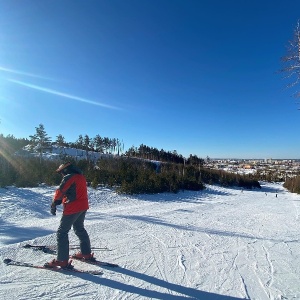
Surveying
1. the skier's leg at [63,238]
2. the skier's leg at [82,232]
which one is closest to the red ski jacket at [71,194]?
the skier's leg at [63,238]

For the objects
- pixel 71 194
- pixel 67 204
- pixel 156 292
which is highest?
pixel 71 194

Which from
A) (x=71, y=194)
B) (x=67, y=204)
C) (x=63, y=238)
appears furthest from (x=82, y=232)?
(x=71, y=194)

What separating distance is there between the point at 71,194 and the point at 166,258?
2426 millimetres

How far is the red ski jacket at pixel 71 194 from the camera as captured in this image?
461cm

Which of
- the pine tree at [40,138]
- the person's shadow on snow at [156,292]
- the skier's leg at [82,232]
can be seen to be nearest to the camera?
the person's shadow on snow at [156,292]

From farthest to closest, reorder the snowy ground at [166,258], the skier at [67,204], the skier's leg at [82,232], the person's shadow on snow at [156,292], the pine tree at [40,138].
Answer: the pine tree at [40,138], the skier's leg at [82,232], the skier at [67,204], the snowy ground at [166,258], the person's shadow on snow at [156,292]

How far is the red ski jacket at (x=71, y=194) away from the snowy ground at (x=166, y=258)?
1117mm

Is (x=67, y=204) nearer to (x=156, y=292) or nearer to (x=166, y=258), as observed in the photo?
(x=156, y=292)

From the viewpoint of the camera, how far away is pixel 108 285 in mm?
4086

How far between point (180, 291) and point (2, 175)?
13.1 meters

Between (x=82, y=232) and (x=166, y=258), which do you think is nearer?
(x=82, y=232)

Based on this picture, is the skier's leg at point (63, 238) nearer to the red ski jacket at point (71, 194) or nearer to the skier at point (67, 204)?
the skier at point (67, 204)

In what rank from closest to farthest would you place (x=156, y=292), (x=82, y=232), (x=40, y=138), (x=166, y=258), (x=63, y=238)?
(x=156, y=292)
(x=63, y=238)
(x=82, y=232)
(x=166, y=258)
(x=40, y=138)

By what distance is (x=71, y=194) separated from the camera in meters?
4.71
